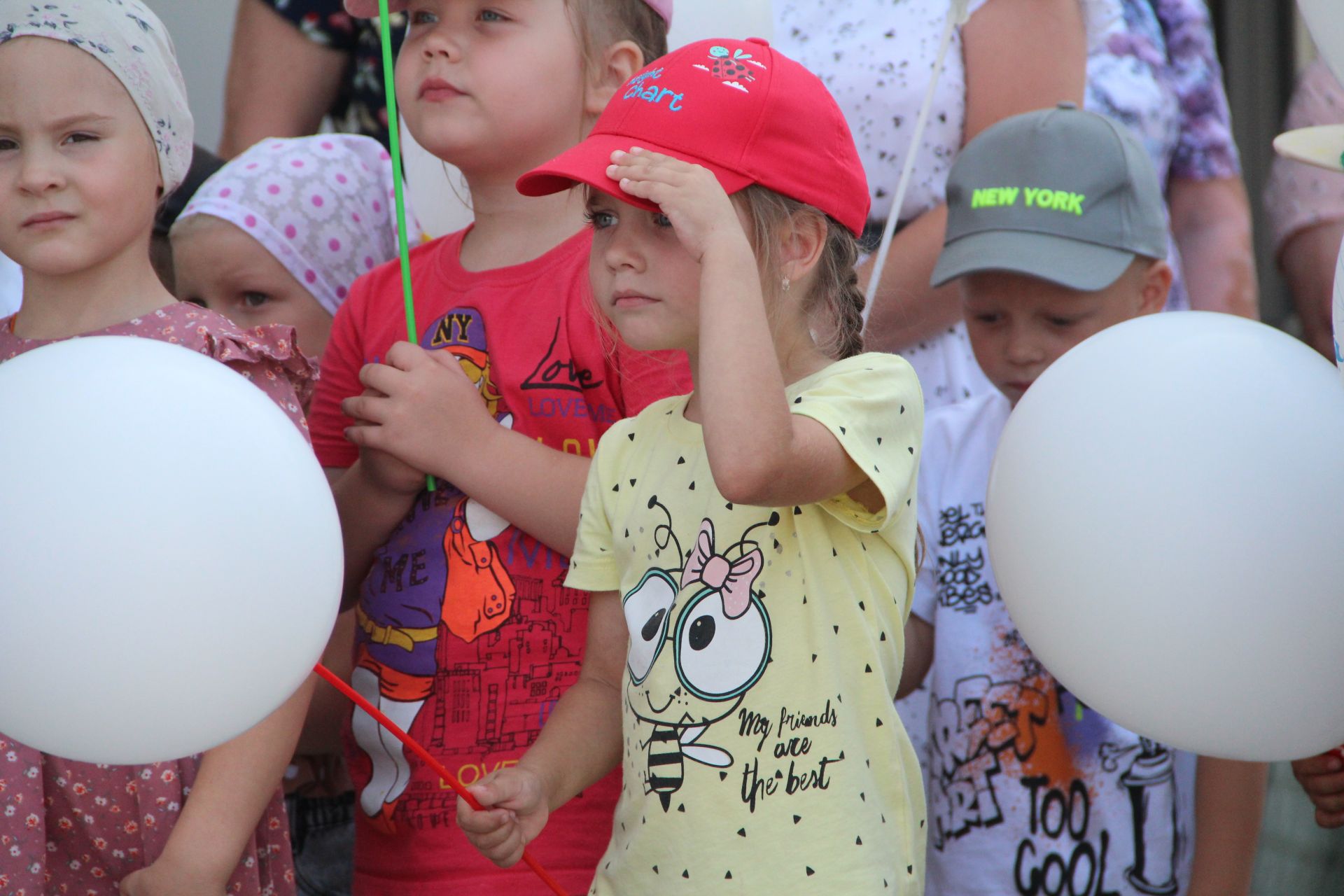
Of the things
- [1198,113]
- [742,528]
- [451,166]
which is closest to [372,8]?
[451,166]

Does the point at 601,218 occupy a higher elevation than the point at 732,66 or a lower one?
lower

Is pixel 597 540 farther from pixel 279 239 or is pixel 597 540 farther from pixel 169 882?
pixel 279 239

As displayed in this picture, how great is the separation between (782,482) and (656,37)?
3.08ft

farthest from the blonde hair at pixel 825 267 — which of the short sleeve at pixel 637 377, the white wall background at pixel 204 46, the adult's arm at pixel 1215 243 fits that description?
the white wall background at pixel 204 46

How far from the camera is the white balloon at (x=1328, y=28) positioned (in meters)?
1.22

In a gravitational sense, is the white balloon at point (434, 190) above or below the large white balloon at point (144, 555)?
above

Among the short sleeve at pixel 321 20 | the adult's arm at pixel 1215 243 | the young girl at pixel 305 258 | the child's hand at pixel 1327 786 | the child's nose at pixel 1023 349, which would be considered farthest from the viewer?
the short sleeve at pixel 321 20

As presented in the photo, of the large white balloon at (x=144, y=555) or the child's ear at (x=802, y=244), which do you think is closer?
the large white balloon at (x=144, y=555)

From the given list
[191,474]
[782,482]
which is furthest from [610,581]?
[191,474]

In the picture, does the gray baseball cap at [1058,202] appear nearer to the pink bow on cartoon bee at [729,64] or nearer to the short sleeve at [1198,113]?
the short sleeve at [1198,113]

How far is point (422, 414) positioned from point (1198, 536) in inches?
35.5

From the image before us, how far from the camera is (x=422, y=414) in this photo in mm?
1707

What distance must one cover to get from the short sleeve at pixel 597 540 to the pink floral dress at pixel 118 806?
0.39 metres

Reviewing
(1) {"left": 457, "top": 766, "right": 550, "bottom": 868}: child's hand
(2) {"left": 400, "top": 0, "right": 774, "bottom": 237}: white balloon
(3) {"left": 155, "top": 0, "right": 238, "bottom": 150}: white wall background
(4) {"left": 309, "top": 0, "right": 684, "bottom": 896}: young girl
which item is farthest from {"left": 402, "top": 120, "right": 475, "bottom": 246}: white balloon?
(3) {"left": 155, "top": 0, "right": 238, "bottom": 150}: white wall background
